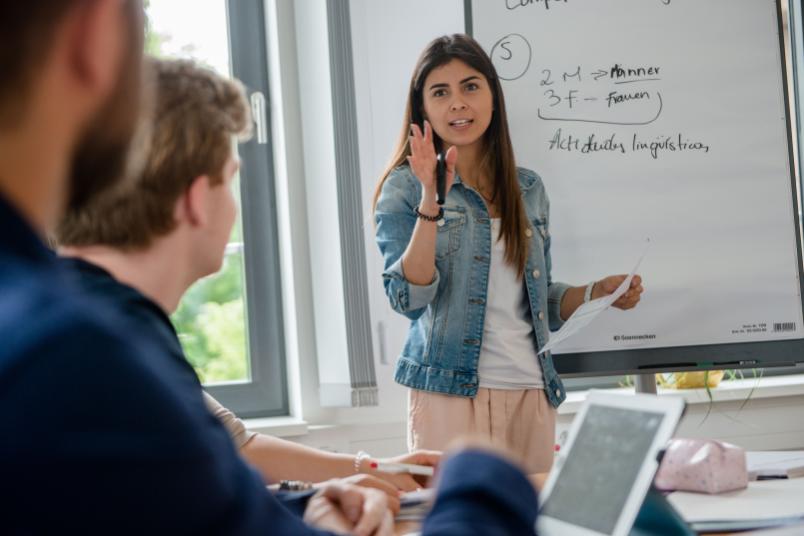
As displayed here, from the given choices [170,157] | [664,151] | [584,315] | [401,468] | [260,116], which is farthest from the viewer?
[260,116]

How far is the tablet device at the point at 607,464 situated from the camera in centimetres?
100

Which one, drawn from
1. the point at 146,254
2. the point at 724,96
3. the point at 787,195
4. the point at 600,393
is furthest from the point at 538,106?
the point at 146,254

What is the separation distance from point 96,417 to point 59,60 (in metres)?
0.16

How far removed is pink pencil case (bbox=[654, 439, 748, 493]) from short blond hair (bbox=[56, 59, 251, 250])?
786mm

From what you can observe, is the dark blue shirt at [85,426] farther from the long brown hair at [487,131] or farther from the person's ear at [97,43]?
the long brown hair at [487,131]


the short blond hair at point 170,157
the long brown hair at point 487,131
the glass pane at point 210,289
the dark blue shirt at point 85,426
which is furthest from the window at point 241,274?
the dark blue shirt at point 85,426

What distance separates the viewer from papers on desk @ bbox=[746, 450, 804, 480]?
1.49 metres

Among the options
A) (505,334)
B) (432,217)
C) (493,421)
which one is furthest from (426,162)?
(493,421)

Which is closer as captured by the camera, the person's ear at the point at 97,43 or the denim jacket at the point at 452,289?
the person's ear at the point at 97,43

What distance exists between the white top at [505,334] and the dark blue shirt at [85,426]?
1.74 m

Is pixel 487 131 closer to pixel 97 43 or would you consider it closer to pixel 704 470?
pixel 704 470

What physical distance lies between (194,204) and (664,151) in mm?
1951

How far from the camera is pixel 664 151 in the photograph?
8.77 feet

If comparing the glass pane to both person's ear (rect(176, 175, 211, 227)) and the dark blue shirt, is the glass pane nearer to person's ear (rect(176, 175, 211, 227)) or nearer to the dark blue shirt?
person's ear (rect(176, 175, 211, 227))
